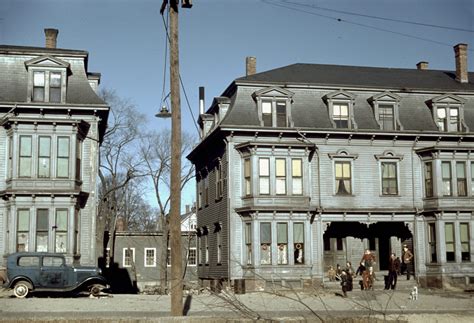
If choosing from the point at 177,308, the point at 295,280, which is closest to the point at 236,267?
the point at 295,280

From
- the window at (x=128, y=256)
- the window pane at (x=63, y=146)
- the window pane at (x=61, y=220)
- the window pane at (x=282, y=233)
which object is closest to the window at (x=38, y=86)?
the window pane at (x=63, y=146)

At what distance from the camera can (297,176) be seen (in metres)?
34.4

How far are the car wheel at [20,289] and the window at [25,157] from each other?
6135 mm

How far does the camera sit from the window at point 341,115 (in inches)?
1422

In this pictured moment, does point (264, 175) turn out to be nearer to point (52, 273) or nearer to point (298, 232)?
point (298, 232)

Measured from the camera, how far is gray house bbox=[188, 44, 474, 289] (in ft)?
111

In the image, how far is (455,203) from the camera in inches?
1401

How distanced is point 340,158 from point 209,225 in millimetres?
9507

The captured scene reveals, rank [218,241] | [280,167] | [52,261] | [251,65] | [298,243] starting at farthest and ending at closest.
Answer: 1. [251,65]
2. [218,241]
3. [280,167]
4. [298,243]
5. [52,261]

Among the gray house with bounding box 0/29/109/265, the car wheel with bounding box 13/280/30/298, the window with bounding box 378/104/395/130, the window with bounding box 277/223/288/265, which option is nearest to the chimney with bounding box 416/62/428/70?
the window with bounding box 378/104/395/130

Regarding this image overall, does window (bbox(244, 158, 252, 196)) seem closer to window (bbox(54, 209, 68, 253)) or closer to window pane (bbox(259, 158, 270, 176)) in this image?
window pane (bbox(259, 158, 270, 176))

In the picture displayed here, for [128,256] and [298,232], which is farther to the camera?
[128,256]

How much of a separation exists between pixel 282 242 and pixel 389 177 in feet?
25.1

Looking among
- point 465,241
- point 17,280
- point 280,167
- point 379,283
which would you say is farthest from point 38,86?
point 465,241
